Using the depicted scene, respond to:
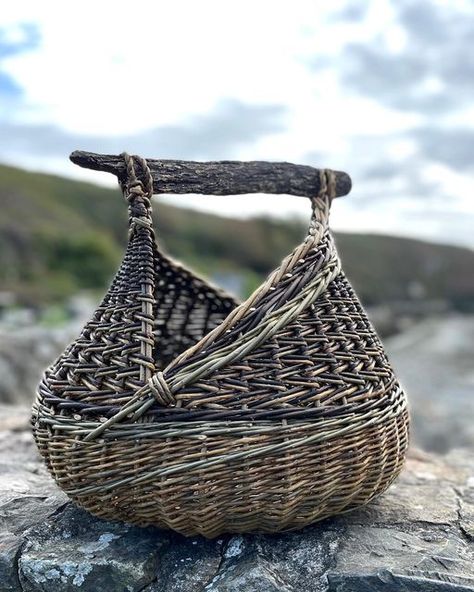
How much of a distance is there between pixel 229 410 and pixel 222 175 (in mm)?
1130

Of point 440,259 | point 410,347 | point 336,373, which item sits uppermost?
point 336,373

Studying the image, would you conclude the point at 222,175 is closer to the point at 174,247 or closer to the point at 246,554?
the point at 246,554

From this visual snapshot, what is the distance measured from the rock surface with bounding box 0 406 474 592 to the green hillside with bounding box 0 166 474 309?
3387 cm

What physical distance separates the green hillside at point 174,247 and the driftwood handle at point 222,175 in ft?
111

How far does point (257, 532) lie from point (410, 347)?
30514mm

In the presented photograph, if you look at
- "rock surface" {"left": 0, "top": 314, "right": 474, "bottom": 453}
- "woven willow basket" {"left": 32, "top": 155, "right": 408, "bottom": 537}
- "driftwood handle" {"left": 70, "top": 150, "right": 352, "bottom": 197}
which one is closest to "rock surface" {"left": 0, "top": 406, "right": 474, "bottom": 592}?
"woven willow basket" {"left": 32, "top": 155, "right": 408, "bottom": 537}

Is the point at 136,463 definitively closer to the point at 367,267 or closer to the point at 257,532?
the point at 257,532

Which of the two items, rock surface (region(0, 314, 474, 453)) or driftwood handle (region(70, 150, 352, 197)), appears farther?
rock surface (region(0, 314, 474, 453))

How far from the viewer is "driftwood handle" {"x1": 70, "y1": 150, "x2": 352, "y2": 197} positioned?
2.85m

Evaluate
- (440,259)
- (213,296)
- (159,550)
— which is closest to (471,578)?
(159,550)

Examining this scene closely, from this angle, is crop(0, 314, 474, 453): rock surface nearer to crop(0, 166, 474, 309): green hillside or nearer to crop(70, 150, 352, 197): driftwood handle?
crop(70, 150, 352, 197): driftwood handle

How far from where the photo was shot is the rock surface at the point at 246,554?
2.52 m

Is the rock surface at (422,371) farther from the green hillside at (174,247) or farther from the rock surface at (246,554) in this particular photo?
the green hillside at (174,247)

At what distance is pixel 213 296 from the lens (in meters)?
3.98
